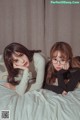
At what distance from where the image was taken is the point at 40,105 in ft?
4.31

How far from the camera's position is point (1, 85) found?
1657 millimetres

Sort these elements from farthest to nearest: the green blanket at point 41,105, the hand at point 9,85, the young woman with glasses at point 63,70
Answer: the hand at point 9,85
the young woman with glasses at point 63,70
the green blanket at point 41,105

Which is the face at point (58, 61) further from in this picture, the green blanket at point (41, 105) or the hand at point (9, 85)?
the hand at point (9, 85)

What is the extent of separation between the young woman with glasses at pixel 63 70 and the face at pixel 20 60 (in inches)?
7.0

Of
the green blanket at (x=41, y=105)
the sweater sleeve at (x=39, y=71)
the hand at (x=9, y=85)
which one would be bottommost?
the green blanket at (x=41, y=105)

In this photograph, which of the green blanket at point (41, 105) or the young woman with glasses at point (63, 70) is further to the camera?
the young woman with glasses at point (63, 70)

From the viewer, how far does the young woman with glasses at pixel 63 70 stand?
1522 millimetres

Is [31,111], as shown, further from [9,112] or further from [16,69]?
[16,69]

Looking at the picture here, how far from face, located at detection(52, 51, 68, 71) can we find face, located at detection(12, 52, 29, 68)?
0.19 m

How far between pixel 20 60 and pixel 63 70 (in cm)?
29

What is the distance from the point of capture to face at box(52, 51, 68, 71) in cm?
153

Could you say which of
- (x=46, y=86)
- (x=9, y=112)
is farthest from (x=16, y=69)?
(x=9, y=112)

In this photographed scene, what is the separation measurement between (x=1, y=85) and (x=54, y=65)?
0.39 meters

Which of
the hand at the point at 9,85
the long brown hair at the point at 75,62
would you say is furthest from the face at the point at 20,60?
the long brown hair at the point at 75,62
